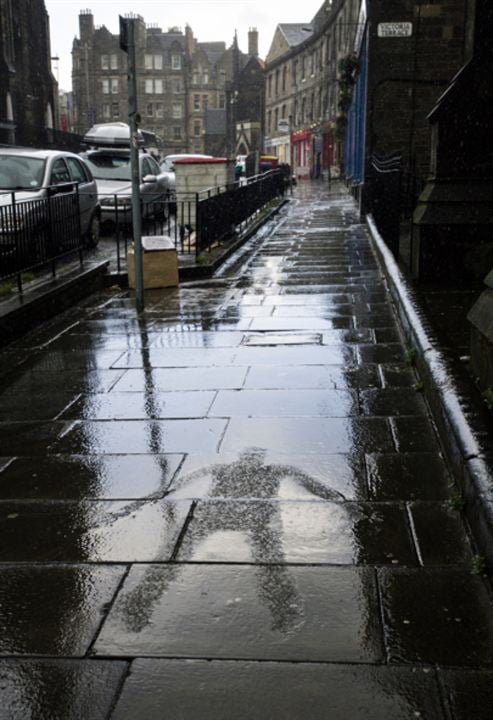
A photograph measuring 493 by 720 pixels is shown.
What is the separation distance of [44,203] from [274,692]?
775 centimetres

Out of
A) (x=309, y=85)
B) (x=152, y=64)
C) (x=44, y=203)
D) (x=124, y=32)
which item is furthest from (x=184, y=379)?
(x=152, y=64)

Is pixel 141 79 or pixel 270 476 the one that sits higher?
pixel 141 79

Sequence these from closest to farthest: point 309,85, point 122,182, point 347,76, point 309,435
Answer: point 309,435, point 122,182, point 347,76, point 309,85

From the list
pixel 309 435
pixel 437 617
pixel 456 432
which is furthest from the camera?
pixel 309 435

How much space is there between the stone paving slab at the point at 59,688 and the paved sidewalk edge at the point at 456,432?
143 centimetres

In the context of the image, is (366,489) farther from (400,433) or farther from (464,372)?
(464,372)

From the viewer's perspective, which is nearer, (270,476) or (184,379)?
(270,476)

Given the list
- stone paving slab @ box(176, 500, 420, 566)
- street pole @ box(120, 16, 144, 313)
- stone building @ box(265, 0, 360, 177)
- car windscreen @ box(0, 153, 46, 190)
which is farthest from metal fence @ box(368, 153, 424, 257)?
stone building @ box(265, 0, 360, 177)

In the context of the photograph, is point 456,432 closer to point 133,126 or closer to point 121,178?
point 133,126

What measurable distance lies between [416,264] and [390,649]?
240 inches

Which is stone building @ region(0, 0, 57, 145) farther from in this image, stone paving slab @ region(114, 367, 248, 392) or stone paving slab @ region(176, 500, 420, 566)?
stone paving slab @ region(176, 500, 420, 566)

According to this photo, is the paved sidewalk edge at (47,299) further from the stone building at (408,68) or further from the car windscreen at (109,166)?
the stone building at (408,68)

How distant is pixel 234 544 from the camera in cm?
326

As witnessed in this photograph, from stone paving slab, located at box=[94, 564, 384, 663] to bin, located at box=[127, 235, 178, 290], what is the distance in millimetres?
7100
